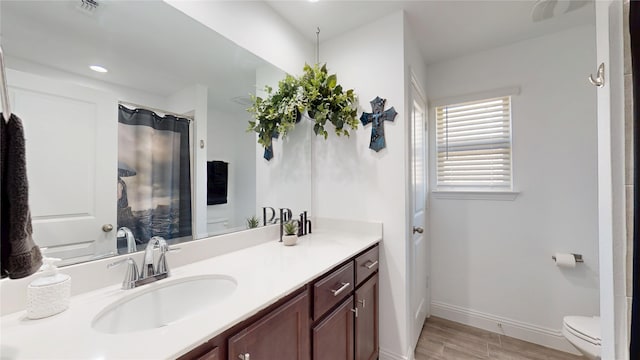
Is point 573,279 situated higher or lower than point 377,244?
lower

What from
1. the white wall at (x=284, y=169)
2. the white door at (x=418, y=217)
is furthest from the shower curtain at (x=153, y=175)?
the white door at (x=418, y=217)

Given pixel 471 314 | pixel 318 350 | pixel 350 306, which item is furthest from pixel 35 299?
pixel 471 314

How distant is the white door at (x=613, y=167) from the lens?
850mm

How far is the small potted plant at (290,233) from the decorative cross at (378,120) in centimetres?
79

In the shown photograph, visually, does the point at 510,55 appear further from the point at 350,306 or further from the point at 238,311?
the point at 238,311

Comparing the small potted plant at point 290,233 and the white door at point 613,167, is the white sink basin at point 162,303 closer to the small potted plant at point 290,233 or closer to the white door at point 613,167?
the small potted plant at point 290,233

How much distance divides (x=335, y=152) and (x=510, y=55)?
1.73 metres

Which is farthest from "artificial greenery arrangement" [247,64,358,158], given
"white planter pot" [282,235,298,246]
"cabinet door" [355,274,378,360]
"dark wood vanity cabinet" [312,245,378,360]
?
"cabinet door" [355,274,378,360]

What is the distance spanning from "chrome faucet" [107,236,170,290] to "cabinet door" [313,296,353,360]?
711 mm

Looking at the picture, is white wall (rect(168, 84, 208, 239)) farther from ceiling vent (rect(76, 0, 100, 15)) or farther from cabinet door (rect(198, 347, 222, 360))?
cabinet door (rect(198, 347, 222, 360))

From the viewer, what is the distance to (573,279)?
196cm

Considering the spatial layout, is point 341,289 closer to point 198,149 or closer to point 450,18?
point 198,149

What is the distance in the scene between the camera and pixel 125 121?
1101 millimetres

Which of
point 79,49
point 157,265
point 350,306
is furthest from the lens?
point 350,306
